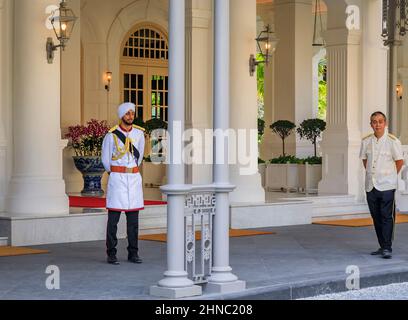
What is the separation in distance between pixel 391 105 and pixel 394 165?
27.5 ft

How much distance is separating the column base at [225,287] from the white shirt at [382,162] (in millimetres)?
3653

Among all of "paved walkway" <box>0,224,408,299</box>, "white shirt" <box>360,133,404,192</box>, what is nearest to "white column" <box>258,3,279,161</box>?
"paved walkway" <box>0,224,408,299</box>

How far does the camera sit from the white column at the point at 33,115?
45.3 feet

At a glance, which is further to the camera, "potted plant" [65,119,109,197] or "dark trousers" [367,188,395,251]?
"potted plant" [65,119,109,197]

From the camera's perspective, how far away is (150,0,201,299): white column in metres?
8.97

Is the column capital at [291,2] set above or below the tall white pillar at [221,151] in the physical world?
above

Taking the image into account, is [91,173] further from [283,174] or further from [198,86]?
[283,174]

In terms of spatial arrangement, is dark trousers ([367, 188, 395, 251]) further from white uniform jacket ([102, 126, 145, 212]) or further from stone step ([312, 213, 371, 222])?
stone step ([312, 213, 371, 222])

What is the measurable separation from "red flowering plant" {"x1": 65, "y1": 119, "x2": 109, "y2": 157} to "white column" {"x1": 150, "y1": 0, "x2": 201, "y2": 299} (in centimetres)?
1035

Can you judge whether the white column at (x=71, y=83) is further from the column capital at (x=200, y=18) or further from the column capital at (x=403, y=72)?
the column capital at (x=403, y=72)

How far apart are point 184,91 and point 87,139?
6331 millimetres

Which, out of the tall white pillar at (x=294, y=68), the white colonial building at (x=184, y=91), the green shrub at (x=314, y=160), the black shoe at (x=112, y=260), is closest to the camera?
the black shoe at (x=112, y=260)

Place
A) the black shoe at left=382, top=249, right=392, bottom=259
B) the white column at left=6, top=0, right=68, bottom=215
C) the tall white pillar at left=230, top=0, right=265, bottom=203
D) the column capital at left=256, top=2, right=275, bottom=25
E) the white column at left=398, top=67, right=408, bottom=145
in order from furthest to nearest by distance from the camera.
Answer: the white column at left=398, top=67, right=408, bottom=145 < the column capital at left=256, top=2, right=275, bottom=25 < the tall white pillar at left=230, top=0, right=265, bottom=203 < the white column at left=6, top=0, right=68, bottom=215 < the black shoe at left=382, top=249, right=392, bottom=259

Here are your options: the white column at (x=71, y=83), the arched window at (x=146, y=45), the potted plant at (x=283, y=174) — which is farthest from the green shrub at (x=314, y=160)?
the arched window at (x=146, y=45)
